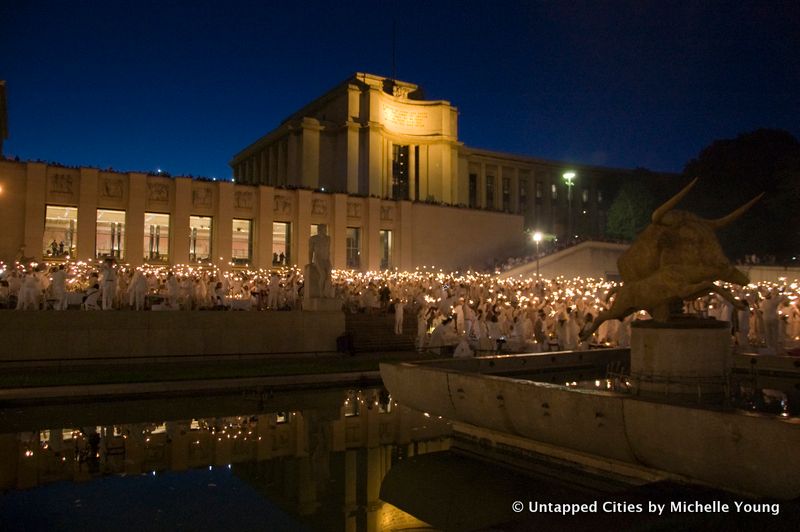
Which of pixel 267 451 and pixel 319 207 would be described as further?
pixel 319 207

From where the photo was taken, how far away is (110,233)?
128 feet

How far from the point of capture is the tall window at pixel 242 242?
4344 centimetres

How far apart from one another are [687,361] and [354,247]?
3945 cm

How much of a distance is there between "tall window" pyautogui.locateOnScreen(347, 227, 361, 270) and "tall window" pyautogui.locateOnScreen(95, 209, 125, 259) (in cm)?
1573

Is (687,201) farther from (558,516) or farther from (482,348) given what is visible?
(558,516)

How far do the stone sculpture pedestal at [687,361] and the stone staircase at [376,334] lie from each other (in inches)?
551

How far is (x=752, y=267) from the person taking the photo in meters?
44.2

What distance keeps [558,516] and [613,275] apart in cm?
4485

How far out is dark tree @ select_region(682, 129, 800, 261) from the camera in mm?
49250

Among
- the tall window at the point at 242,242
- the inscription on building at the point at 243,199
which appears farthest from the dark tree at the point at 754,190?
the tall window at the point at 242,242

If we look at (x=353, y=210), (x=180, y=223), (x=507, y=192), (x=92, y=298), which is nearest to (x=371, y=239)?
(x=353, y=210)

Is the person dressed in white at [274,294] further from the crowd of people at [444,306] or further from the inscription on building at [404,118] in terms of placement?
the inscription on building at [404,118]

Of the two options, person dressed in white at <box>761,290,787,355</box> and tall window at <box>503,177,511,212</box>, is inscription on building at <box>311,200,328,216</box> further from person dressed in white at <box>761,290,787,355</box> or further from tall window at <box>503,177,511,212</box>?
tall window at <box>503,177,511,212</box>

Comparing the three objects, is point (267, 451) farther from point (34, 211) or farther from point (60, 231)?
point (60, 231)
